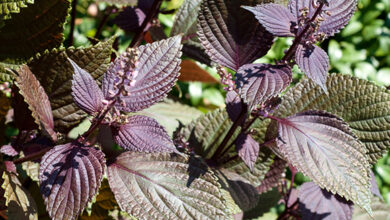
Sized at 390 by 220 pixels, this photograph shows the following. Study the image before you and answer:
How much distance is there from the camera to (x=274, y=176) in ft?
4.56

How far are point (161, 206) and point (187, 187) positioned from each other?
0.07 metres

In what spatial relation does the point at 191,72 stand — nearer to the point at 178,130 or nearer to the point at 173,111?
the point at 173,111

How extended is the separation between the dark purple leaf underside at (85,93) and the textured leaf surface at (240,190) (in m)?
0.45

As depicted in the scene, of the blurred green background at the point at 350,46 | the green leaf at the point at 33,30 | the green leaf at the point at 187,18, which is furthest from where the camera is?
the blurred green background at the point at 350,46

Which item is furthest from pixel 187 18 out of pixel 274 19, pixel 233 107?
pixel 274 19

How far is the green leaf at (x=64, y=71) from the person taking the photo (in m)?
1.05

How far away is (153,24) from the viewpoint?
4.92ft

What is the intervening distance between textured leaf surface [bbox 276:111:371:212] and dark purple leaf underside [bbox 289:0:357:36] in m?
0.20

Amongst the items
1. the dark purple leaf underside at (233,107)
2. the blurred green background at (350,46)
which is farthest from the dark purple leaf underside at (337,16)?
the blurred green background at (350,46)

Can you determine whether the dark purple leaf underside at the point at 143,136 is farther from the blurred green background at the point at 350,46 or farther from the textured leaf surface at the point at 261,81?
the blurred green background at the point at 350,46

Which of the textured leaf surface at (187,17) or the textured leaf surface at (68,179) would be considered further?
the textured leaf surface at (187,17)

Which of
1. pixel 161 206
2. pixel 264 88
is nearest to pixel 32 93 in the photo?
pixel 161 206

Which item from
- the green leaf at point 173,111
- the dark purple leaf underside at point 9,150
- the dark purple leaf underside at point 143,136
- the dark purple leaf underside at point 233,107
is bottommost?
the green leaf at point 173,111

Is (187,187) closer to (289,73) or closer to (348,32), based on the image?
(289,73)
